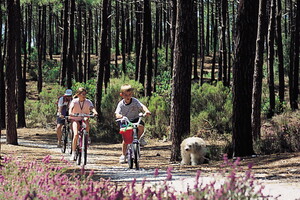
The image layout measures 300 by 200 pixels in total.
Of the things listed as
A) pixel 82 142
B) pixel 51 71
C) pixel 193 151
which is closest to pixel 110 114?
pixel 82 142

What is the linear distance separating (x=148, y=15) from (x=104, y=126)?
8.47 meters

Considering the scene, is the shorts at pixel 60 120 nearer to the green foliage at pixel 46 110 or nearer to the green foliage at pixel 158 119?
the green foliage at pixel 158 119

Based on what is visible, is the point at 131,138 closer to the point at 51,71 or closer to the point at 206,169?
the point at 206,169

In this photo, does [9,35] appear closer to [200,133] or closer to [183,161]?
[200,133]

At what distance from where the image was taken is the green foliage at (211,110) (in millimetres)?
17477

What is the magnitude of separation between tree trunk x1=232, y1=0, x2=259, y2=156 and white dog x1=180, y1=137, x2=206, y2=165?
0.87 metres

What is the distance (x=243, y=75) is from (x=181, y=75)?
72.3 inches

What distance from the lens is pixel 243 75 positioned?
1111 cm

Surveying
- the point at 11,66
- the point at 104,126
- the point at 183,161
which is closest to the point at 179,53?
the point at 183,161

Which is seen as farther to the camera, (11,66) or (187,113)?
(11,66)

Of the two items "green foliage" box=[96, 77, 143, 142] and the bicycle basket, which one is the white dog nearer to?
the bicycle basket

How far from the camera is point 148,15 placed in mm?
26672

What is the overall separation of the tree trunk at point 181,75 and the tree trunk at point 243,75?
1.50m

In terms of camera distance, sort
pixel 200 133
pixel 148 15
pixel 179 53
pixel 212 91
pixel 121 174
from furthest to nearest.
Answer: pixel 148 15, pixel 212 91, pixel 200 133, pixel 179 53, pixel 121 174
